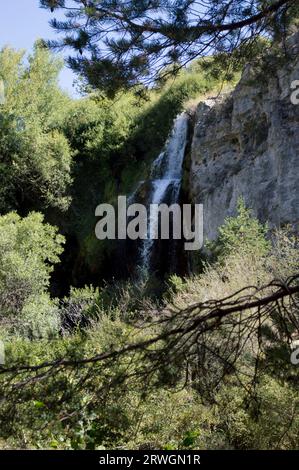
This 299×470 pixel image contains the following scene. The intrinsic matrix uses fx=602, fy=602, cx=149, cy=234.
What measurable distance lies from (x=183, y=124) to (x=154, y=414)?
545 inches

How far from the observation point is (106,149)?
21016mm

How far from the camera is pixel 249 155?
582 inches

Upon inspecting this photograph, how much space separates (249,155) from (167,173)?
4.10 meters

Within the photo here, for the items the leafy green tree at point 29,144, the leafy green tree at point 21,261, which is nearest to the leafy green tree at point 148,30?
the leafy green tree at point 21,261

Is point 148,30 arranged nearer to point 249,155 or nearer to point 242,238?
point 242,238

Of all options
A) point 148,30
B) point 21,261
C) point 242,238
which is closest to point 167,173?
point 21,261

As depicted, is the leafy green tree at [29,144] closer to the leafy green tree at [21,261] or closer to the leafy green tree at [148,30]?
the leafy green tree at [21,261]

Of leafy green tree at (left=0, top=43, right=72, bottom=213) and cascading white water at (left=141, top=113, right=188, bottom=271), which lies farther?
leafy green tree at (left=0, top=43, right=72, bottom=213)

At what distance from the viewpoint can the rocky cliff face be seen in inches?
516

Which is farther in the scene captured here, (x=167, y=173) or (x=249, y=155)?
(x=167, y=173)

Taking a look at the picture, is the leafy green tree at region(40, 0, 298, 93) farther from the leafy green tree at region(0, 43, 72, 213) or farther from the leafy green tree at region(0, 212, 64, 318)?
the leafy green tree at region(0, 43, 72, 213)

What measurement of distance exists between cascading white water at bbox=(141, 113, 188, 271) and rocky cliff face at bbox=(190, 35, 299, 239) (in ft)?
3.88

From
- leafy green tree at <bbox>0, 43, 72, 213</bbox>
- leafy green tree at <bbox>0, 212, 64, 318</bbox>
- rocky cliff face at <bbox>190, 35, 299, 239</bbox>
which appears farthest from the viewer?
leafy green tree at <bbox>0, 43, 72, 213</bbox>

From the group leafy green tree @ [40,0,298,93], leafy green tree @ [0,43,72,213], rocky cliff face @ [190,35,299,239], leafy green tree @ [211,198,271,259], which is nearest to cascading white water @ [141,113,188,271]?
rocky cliff face @ [190,35,299,239]
